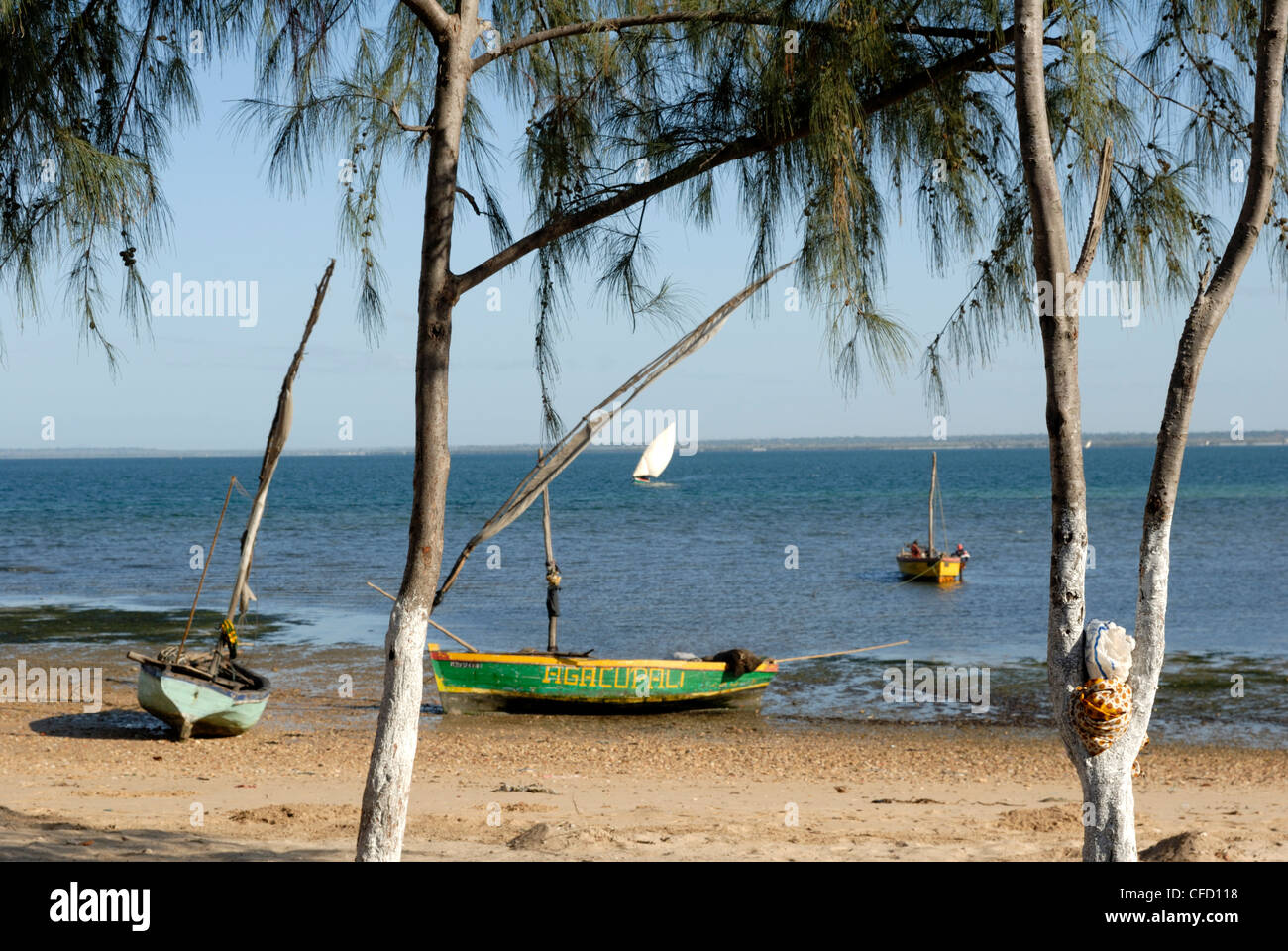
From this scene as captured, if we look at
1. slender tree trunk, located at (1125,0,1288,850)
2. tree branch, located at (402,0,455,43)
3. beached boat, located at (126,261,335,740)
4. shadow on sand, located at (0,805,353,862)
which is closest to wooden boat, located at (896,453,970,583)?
beached boat, located at (126,261,335,740)

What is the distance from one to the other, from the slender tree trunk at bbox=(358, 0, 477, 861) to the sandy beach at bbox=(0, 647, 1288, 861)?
7.95ft

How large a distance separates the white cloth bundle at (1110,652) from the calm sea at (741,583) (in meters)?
13.1

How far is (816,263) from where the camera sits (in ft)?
17.2

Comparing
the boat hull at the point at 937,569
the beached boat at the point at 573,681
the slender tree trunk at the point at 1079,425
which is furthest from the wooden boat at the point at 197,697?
the boat hull at the point at 937,569

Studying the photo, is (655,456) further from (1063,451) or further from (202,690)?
(1063,451)

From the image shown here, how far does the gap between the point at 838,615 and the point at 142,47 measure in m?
24.9

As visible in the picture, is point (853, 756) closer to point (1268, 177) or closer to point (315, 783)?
point (315, 783)

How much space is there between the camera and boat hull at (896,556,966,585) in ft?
113

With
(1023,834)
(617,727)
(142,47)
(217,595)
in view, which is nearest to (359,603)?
(217,595)

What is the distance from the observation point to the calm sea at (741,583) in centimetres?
2177

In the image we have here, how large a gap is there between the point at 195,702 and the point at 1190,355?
12371mm

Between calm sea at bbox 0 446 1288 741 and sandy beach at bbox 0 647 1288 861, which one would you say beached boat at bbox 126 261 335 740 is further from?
calm sea at bbox 0 446 1288 741

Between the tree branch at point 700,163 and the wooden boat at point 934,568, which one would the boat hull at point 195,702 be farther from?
the wooden boat at point 934,568

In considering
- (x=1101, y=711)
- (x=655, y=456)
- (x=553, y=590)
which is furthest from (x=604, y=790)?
(x=655, y=456)
